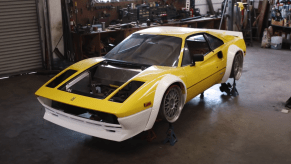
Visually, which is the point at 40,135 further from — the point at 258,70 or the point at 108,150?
the point at 258,70

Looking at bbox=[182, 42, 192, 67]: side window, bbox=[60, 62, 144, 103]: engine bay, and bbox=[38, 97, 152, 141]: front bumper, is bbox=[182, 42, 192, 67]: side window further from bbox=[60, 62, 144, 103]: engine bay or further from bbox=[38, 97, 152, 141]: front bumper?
bbox=[38, 97, 152, 141]: front bumper

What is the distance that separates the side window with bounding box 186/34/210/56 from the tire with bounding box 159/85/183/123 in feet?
3.83

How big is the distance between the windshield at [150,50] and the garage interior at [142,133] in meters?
0.91

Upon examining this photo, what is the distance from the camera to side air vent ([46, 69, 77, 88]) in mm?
3758

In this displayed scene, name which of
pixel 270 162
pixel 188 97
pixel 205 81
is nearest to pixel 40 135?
pixel 188 97

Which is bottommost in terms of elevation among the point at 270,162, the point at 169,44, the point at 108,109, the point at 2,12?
the point at 270,162

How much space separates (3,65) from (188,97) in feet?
15.6

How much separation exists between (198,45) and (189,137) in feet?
5.64

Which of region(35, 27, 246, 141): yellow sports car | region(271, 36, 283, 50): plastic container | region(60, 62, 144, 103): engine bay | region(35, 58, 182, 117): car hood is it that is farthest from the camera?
region(271, 36, 283, 50): plastic container

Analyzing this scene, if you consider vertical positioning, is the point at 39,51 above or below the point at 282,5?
below

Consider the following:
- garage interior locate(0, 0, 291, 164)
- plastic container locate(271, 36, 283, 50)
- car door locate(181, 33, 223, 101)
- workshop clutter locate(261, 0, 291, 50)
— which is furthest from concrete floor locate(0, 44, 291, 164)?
workshop clutter locate(261, 0, 291, 50)

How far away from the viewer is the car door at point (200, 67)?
3982 millimetres

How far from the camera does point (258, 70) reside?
694cm

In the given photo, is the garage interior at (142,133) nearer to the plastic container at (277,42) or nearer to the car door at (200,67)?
the plastic container at (277,42)
